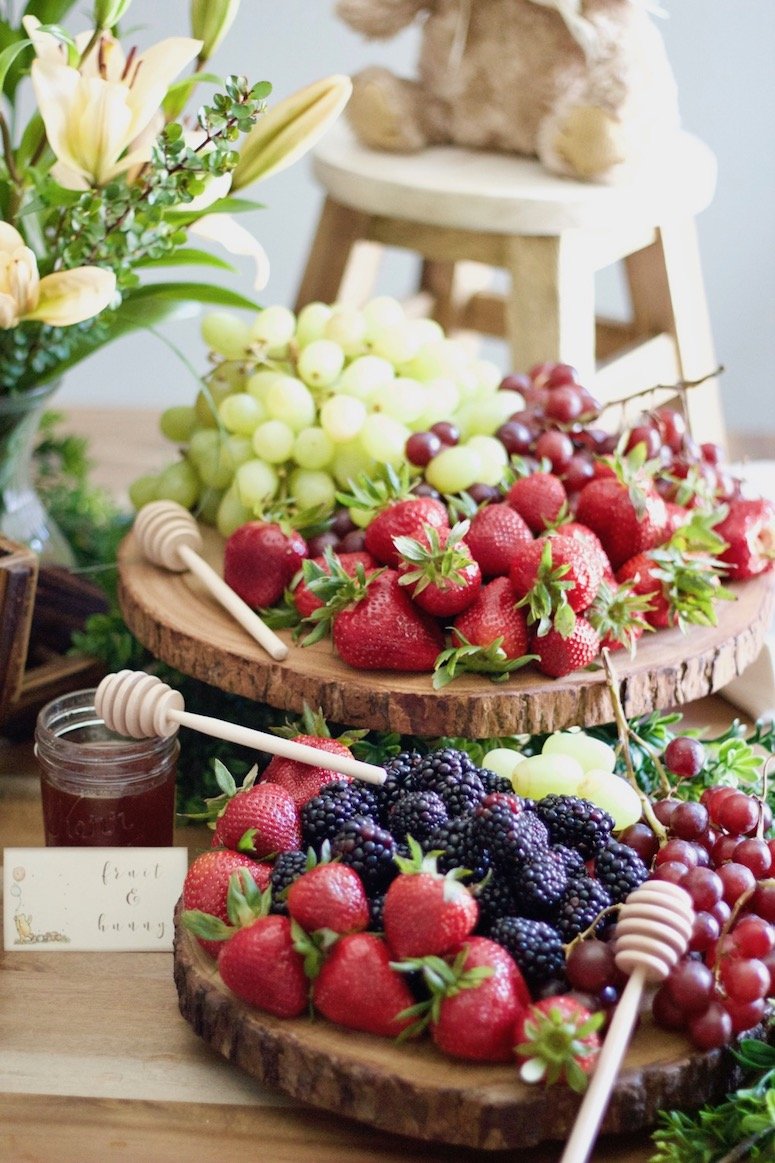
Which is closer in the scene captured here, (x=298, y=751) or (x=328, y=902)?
(x=328, y=902)

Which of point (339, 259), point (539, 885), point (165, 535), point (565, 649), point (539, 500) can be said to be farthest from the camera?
point (339, 259)

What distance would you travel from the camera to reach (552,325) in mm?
1661

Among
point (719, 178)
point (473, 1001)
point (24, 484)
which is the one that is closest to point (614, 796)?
point (473, 1001)

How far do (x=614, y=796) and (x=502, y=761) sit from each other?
0.15 m

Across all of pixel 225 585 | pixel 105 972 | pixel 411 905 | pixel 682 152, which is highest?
pixel 682 152

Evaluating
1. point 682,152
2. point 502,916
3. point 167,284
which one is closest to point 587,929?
point 502,916

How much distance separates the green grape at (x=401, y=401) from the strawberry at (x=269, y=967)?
63 cm

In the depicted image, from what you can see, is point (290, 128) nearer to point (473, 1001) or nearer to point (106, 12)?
point (106, 12)

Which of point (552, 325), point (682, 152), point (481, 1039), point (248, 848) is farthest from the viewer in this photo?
point (682, 152)

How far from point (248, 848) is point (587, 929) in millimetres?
253

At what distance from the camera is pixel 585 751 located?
3.78 ft

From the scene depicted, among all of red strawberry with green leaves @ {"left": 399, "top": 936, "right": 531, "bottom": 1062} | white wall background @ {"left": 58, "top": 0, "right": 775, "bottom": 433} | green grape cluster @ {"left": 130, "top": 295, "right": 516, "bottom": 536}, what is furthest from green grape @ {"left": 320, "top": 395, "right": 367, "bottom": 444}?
white wall background @ {"left": 58, "top": 0, "right": 775, "bottom": 433}

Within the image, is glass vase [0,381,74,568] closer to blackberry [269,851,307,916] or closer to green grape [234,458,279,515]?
green grape [234,458,279,515]

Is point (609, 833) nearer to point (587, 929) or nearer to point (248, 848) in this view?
point (587, 929)
